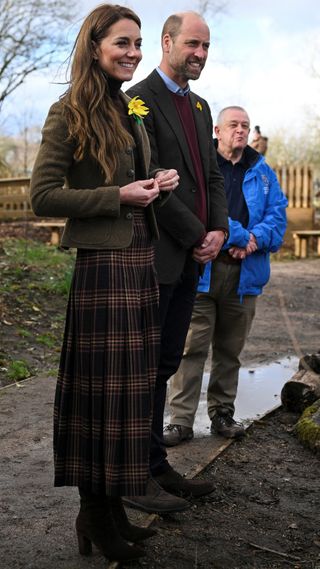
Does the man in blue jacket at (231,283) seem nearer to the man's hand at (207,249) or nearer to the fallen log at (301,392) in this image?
the fallen log at (301,392)

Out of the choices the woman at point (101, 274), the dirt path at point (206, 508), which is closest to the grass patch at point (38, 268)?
the dirt path at point (206, 508)

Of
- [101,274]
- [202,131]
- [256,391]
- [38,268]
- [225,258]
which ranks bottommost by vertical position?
[256,391]

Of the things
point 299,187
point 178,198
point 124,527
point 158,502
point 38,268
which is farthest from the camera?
point 299,187

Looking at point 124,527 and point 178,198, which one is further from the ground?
point 178,198

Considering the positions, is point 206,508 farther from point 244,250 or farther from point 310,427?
point 244,250

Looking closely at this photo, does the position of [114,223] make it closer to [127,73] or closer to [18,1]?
[127,73]

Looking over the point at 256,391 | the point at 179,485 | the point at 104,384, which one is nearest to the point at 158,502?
the point at 179,485

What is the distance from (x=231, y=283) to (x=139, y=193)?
2132 millimetres

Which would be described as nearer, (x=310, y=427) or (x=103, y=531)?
(x=103, y=531)

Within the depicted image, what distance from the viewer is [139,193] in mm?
3420

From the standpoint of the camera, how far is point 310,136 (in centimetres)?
3366

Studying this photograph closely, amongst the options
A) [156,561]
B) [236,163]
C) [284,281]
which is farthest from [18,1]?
[156,561]

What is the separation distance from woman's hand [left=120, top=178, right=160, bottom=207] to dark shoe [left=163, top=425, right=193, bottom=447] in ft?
7.06

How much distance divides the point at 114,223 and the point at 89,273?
223 millimetres
